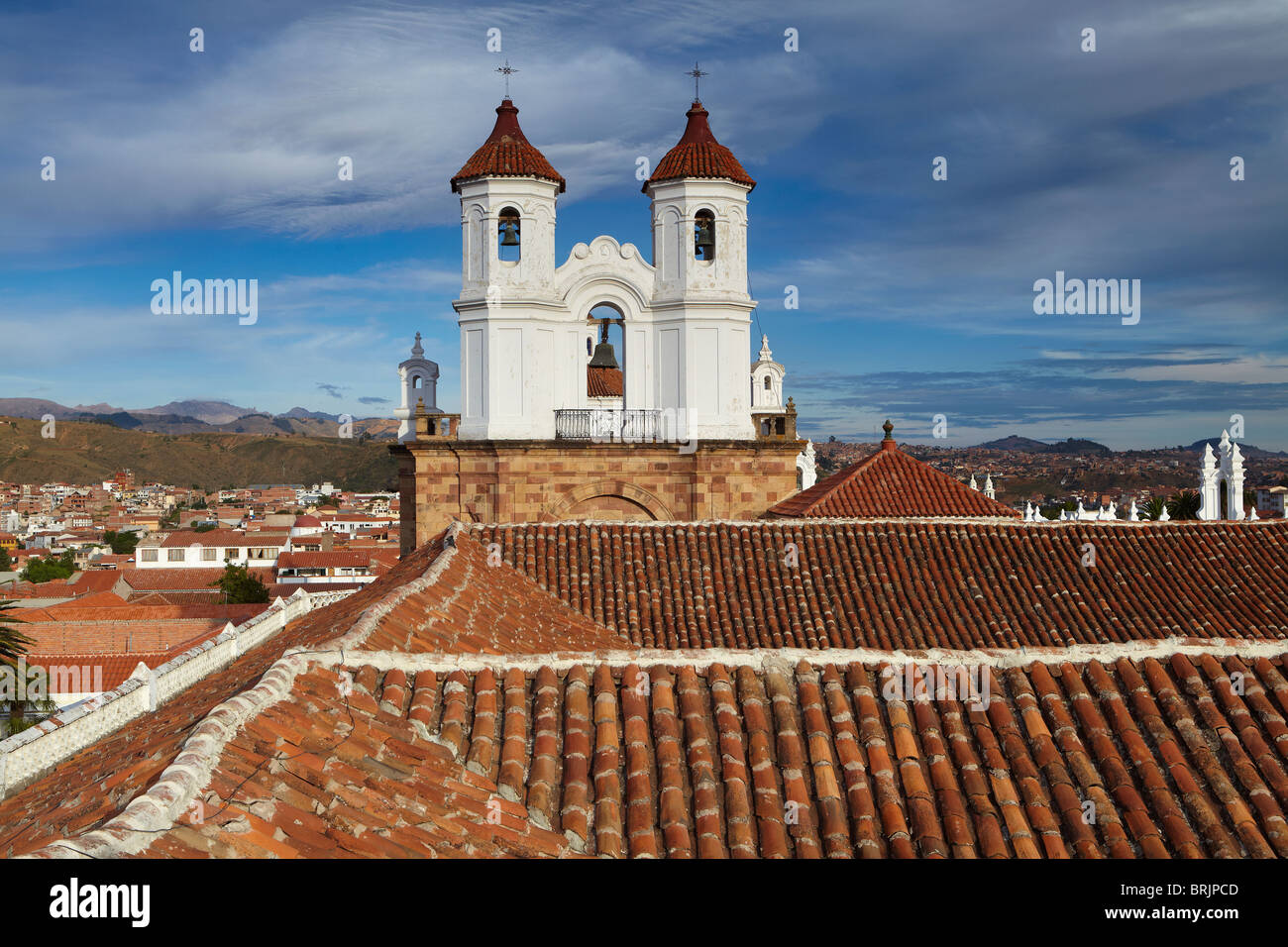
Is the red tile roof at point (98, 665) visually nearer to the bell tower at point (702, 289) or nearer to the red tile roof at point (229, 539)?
the bell tower at point (702, 289)

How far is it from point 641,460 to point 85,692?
17481 millimetres

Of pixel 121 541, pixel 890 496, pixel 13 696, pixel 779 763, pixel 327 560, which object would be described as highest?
pixel 890 496

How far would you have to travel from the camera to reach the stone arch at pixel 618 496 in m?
17.7

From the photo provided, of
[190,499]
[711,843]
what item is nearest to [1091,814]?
[711,843]

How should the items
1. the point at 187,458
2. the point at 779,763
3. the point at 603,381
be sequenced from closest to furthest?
the point at 779,763, the point at 603,381, the point at 187,458

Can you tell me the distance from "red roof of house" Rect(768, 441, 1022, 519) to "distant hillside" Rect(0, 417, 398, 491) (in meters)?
141

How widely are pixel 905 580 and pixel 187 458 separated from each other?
168682 mm

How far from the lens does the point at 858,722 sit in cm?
552

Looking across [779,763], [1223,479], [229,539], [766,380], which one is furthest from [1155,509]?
[229,539]

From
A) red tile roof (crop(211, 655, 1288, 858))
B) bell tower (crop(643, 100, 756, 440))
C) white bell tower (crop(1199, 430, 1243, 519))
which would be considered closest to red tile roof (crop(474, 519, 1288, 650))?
red tile roof (crop(211, 655, 1288, 858))

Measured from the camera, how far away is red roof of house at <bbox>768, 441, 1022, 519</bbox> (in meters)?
18.5

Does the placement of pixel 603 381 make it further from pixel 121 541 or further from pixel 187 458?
pixel 187 458

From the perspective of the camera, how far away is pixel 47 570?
220 ft

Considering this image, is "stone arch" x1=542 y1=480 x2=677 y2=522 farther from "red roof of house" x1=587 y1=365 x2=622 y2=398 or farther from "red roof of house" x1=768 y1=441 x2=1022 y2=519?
"red roof of house" x1=587 y1=365 x2=622 y2=398
